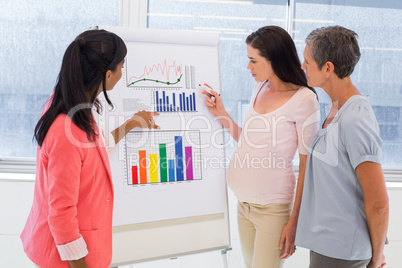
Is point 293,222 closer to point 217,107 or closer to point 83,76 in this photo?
point 217,107

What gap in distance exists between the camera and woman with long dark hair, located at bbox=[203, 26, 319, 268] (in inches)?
53.9

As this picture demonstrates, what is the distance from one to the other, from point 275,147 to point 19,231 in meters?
1.63

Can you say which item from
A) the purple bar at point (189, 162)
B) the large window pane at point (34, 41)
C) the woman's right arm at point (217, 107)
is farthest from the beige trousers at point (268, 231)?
the large window pane at point (34, 41)

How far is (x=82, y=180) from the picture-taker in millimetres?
965

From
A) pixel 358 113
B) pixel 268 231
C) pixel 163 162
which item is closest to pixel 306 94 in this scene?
pixel 358 113

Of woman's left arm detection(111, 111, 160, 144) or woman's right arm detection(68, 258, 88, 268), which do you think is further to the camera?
woman's left arm detection(111, 111, 160, 144)

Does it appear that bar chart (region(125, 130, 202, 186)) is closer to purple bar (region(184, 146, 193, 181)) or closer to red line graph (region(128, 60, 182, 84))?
purple bar (region(184, 146, 193, 181))

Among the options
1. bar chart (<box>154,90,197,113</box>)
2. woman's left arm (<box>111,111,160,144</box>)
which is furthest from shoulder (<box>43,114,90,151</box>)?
bar chart (<box>154,90,197,113</box>)

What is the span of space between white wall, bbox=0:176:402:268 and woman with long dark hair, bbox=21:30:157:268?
118 cm

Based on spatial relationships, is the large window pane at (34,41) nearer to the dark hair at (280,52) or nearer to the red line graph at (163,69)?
the red line graph at (163,69)

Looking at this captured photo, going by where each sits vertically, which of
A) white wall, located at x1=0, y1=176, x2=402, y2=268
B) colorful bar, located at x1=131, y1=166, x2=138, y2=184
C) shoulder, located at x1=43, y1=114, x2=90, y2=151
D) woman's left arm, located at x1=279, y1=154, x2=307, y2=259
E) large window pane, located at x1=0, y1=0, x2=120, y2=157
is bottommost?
white wall, located at x1=0, y1=176, x2=402, y2=268

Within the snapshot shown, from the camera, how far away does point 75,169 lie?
2.96 ft

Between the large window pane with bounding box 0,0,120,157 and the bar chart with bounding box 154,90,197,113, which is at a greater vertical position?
the large window pane with bounding box 0,0,120,157

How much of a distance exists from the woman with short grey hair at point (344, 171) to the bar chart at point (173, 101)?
57 cm
